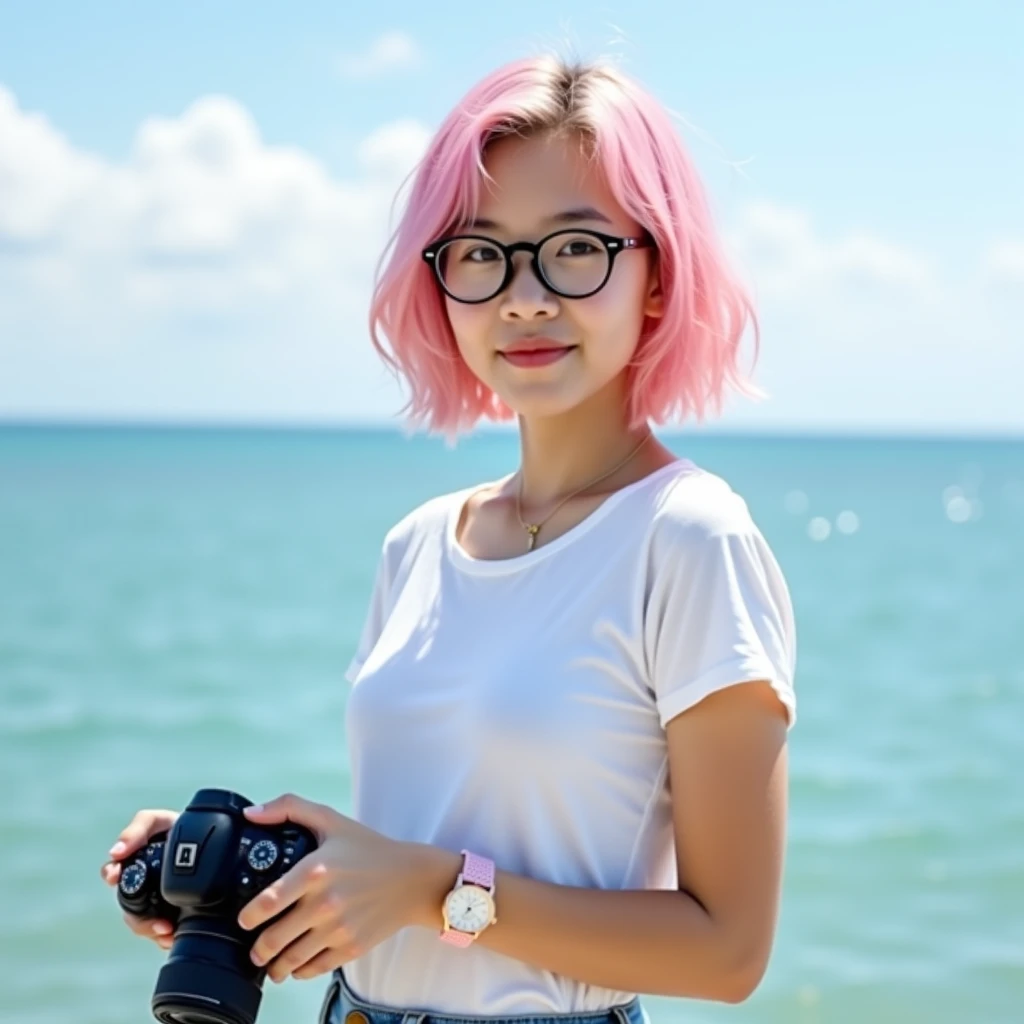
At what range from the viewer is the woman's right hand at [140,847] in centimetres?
193

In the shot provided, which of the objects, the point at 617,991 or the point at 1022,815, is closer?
the point at 617,991

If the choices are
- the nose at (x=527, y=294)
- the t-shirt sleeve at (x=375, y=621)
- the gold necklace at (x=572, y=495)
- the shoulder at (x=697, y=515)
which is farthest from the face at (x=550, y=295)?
the t-shirt sleeve at (x=375, y=621)

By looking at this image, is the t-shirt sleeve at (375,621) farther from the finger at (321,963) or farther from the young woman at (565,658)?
the finger at (321,963)

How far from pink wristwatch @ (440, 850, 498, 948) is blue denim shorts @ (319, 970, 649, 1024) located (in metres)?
0.15

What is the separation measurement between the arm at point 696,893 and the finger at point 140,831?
38 centimetres

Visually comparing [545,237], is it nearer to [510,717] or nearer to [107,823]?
[510,717]

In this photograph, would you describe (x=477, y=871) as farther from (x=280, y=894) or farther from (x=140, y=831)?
(x=140, y=831)

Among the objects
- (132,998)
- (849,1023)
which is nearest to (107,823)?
(132,998)

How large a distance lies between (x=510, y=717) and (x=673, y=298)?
62cm

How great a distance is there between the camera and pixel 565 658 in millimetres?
1941

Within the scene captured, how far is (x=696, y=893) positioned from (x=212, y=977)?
566 mm

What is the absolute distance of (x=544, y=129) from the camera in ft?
6.95

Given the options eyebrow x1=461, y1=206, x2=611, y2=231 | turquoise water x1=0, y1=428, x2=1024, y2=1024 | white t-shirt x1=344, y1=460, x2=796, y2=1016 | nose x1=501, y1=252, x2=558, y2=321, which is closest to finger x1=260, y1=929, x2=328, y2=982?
white t-shirt x1=344, y1=460, x2=796, y2=1016

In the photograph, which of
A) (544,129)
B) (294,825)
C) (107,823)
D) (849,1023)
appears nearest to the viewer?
(294,825)
